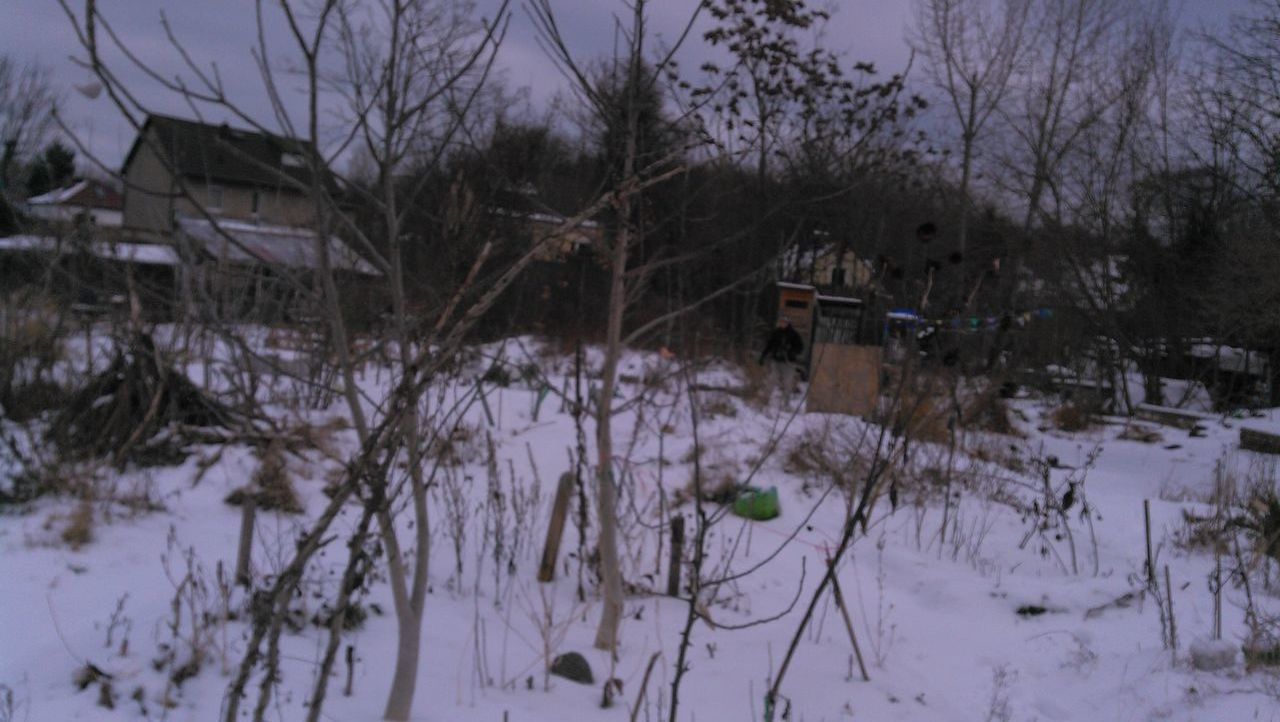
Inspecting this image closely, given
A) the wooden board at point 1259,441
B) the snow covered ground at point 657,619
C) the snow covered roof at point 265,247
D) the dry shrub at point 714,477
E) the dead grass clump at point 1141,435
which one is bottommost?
the snow covered ground at point 657,619

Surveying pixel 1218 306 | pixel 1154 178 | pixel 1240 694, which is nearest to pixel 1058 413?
pixel 1218 306

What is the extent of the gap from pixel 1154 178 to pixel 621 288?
14492 mm

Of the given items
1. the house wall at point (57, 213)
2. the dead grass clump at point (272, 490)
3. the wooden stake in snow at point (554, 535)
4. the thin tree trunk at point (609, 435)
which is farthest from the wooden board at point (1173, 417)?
the house wall at point (57, 213)

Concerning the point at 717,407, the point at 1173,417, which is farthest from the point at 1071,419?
the point at 717,407

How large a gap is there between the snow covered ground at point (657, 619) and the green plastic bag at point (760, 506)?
0.56ft

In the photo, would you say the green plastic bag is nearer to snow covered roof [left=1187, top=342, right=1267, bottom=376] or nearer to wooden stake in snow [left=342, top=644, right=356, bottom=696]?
wooden stake in snow [left=342, top=644, right=356, bottom=696]

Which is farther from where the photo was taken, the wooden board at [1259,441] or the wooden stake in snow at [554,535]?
the wooden board at [1259,441]

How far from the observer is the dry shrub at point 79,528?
4.73m

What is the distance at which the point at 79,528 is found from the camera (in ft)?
15.7

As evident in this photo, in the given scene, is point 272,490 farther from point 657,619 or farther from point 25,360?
point 657,619

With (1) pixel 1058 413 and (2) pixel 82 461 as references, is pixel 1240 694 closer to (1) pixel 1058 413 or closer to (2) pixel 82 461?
(2) pixel 82 461

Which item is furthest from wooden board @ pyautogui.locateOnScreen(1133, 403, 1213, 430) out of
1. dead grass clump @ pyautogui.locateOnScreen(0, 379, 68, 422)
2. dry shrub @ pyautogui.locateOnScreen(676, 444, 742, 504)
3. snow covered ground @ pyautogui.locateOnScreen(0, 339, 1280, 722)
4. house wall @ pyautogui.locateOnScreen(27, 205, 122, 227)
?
house wall @ pyautogui.locateOnScreen(27, 205, 122, 227)

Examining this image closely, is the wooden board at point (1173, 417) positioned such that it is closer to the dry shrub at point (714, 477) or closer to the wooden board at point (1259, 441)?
the wooden board at point (1259, 441)

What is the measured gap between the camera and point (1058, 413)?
12.8 meters
